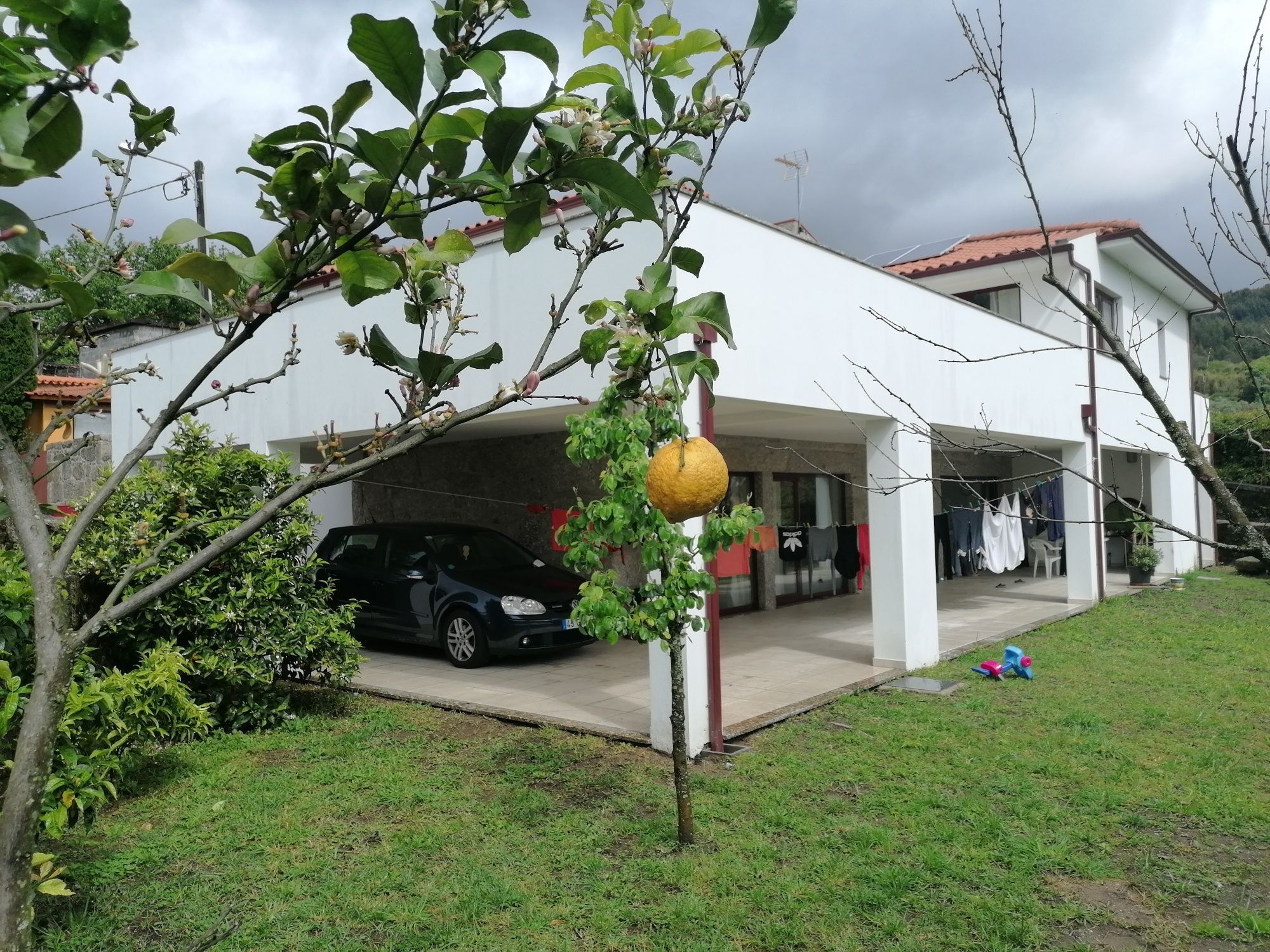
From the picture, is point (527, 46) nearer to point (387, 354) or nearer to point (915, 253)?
point (387, 354)

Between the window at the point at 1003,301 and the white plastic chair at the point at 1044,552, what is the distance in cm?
573

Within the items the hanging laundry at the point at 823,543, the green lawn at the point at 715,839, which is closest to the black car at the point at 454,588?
the green lawn at the point at 715,839

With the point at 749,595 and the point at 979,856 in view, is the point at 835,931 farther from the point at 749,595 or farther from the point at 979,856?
the point at 749,595

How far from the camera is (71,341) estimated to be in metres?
1.86

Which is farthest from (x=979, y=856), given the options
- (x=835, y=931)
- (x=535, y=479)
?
(x=535, y=479)

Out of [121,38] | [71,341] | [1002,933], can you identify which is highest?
[121,38]

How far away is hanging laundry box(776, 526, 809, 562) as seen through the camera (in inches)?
527

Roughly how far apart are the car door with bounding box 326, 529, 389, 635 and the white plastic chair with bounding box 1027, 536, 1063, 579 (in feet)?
43.0

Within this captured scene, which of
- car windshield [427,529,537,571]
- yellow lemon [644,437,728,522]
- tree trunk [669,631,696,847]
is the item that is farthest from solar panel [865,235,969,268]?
yellow lemon [644,437,728,522]

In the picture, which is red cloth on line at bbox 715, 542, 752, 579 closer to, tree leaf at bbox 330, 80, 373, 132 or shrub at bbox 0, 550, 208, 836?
shrub at bbox 0, 550, 208, 836

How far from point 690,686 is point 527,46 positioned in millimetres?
5307

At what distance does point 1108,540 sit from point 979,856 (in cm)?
1793

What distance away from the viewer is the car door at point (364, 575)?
1049 cm

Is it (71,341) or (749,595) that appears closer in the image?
(71,341)
